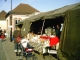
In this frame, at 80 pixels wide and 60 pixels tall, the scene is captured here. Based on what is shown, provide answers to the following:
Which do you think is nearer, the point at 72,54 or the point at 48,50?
the point at 72,54

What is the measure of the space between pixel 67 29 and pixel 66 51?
3.64 feet

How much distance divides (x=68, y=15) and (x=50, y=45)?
8.22 feet

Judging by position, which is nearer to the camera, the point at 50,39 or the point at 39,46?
the point at 50,39

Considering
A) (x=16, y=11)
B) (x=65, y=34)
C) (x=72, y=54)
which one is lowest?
(x=72, y=54)

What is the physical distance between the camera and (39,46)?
1012 centimetres

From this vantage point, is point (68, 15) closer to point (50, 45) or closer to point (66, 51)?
point (66, 51)

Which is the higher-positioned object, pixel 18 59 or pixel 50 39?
pixel 50 39

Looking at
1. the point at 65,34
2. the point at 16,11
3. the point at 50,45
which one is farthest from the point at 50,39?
the point at 16,11

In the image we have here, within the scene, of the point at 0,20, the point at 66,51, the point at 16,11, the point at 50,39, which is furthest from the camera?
the point at 0,20

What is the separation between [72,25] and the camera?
7422 mm

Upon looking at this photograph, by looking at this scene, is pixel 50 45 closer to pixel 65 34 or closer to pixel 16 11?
pixel 65 34

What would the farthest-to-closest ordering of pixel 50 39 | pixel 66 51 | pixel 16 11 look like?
pixel 16 11 → pixel 50 39 → pixel 66 51

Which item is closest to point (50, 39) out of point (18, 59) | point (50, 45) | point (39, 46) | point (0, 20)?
point (50, 45)

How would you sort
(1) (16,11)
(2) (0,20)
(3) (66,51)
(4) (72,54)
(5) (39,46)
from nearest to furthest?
(4) (72,54) < (3) (66,51) < (5) (39,46) < (1) (16,11) < (2) (0,20)
